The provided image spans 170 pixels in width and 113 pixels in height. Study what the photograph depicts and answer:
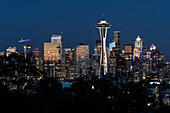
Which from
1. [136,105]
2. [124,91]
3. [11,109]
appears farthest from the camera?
[124,91]

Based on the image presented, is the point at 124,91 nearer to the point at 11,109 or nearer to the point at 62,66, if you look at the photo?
the point at 11,109

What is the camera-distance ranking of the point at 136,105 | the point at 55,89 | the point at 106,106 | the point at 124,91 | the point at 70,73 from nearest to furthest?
the point at 55,89, the point at 106,106, the point at 136,105, the point at 124,91, the point at 70,73

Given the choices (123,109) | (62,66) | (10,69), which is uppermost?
(62,66)

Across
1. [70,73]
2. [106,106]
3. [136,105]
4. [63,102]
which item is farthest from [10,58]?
[70,73]

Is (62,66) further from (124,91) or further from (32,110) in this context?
(32,110)

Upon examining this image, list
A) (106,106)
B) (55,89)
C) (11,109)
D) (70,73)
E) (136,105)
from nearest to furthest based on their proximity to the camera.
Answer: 1. (11,109)
2. (55,89)
3. (106,106)
4. (136,105)
5. (70,73)

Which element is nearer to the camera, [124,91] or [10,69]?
[10,69]

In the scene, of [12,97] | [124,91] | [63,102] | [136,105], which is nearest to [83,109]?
[63,102]

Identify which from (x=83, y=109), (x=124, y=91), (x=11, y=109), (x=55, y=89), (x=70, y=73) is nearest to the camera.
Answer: (x=11, y=109)

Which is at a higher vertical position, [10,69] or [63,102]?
[10,69]
